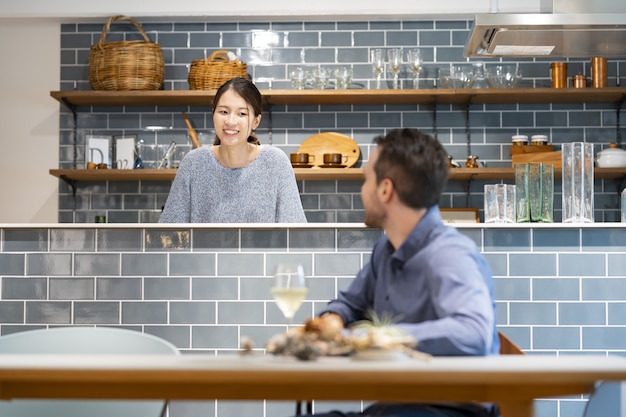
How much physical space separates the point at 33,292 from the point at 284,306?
184 centimetres

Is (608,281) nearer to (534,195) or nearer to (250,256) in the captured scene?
(534,195)

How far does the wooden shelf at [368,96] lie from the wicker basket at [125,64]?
0.21ft

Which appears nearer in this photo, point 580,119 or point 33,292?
point 33,292

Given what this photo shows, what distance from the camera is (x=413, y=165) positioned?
2082 millimetres

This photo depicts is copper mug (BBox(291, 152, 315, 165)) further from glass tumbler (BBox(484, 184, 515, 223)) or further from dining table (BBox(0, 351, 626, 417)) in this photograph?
dining table (BBox(0, 351, 626, 417))

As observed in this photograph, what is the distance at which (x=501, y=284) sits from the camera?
337 cm

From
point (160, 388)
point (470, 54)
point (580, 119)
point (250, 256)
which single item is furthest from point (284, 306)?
point (580, 119)

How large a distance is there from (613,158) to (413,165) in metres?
3.47

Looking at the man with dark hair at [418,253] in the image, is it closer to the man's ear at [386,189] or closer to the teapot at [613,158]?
the man's ear at [386,189]

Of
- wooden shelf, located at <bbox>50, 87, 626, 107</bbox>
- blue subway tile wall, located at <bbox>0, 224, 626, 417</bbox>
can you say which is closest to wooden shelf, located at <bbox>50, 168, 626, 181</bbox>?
wooden shelf, located at <bbox>50, 87, 626, 107</bbox>

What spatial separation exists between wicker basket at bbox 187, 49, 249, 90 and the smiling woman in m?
1.49

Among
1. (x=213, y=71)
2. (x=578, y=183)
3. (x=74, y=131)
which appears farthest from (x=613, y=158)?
(x=74, y=131)

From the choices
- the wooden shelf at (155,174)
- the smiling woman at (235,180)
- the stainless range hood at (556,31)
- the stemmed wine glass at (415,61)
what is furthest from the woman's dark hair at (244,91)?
the stemmed wine glass at (415,61)

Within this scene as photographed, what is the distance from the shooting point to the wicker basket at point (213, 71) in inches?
208
